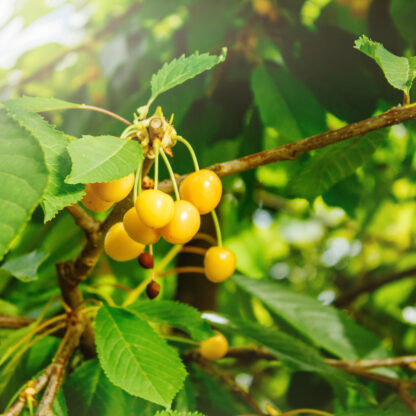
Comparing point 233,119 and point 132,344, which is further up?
point 233,119

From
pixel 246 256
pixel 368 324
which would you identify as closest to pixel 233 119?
pixel 246 256

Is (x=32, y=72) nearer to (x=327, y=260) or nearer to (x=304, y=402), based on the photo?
(x=304, y=402)

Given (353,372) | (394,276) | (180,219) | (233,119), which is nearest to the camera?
(180,219)

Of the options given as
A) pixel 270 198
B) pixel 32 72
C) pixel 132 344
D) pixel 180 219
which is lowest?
pixel 132 344

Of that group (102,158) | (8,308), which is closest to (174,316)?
(102,158)

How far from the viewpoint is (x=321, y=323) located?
84cm

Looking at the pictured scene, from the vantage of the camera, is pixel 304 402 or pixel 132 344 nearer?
pixel 132 344

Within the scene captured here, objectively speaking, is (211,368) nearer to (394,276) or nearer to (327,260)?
A: (394,276)

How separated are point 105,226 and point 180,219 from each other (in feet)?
0.43

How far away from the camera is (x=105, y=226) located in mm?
531

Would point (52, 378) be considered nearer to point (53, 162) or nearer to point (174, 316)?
point (174, 316)

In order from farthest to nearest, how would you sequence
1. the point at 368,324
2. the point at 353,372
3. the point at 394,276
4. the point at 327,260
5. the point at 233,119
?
the point at 327,260 < the point at 368,324 < the point at 394,276 < the point at 233,119 < the point at 353,372

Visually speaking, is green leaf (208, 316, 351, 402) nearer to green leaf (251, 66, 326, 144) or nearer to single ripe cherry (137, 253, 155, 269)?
single ripe cherry (137, 253, 155, 269)

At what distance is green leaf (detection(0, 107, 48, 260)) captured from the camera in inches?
13.0
